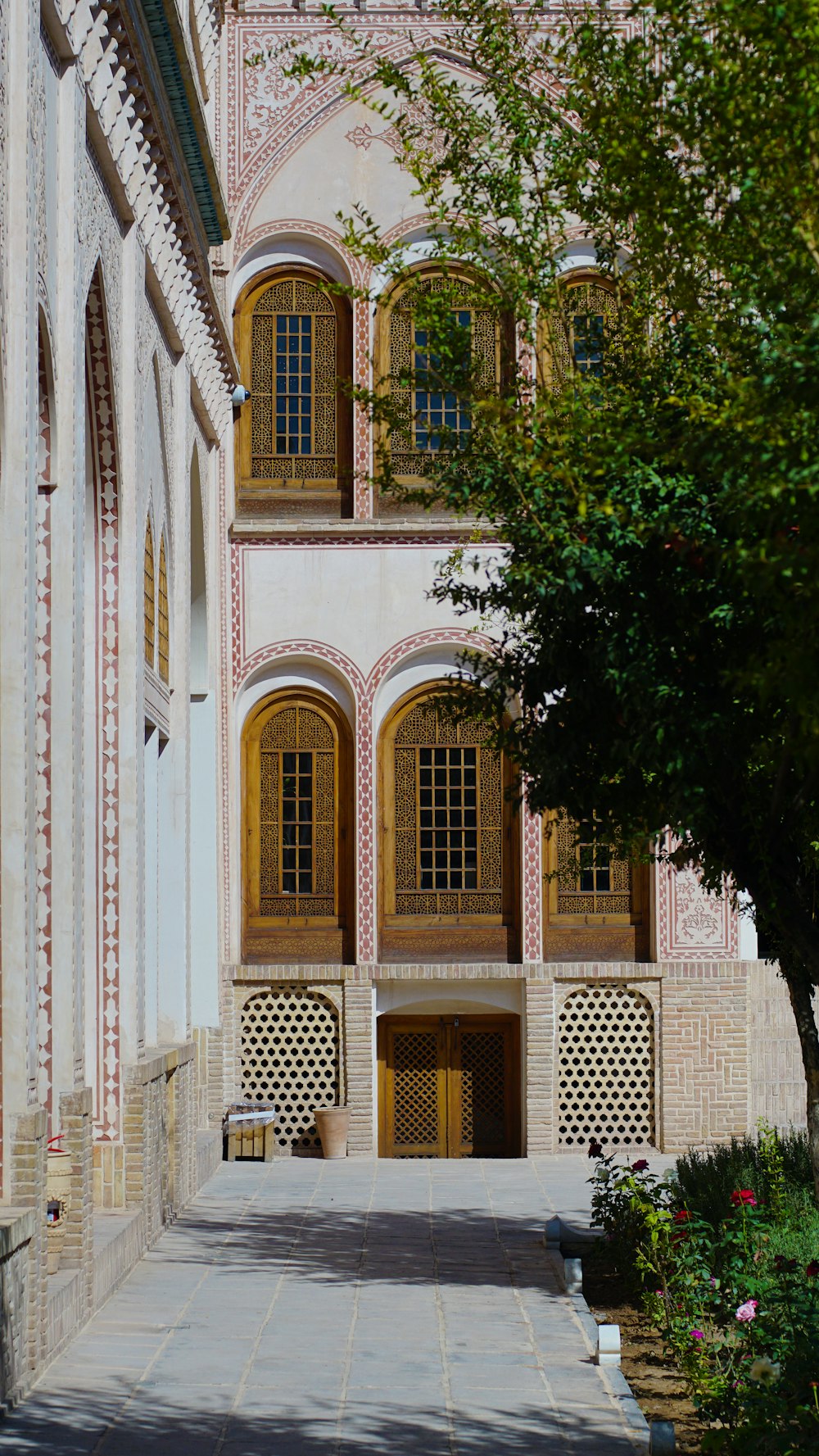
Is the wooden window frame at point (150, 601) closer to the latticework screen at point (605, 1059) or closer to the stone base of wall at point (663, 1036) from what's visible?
the stone base of wall at point (663, 1036)

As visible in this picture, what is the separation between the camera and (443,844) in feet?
59.9

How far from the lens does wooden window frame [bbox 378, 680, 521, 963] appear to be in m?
18.1

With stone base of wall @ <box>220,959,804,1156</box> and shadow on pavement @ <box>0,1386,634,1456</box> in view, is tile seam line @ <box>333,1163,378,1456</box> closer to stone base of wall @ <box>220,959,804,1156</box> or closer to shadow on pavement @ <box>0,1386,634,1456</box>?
shadow on pavement @ <box>0,1386,634,1456</box>

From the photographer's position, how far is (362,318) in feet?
60.9

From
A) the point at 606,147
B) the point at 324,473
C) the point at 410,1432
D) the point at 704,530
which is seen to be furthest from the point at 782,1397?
the point at 324,473

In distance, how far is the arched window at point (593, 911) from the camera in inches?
712

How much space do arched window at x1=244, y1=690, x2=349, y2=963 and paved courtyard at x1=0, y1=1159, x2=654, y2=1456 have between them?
377 cm

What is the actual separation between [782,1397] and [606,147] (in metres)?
4.34

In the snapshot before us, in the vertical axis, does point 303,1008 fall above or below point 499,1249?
above

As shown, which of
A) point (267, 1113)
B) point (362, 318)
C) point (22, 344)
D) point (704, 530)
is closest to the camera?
point (704, 530)

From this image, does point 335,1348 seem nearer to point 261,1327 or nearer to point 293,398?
point 261,1327

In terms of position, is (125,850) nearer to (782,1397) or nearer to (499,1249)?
(499,1249)

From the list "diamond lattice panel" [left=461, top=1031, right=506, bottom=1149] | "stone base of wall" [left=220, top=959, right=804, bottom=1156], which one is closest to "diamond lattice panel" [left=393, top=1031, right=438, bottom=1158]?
"diamond lattice panel" [left=461, top=1031, right=506, bottom=1149]

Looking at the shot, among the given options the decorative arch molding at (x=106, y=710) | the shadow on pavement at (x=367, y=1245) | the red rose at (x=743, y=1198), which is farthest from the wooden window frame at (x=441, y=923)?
the red rose at (x=743, y=1198)
